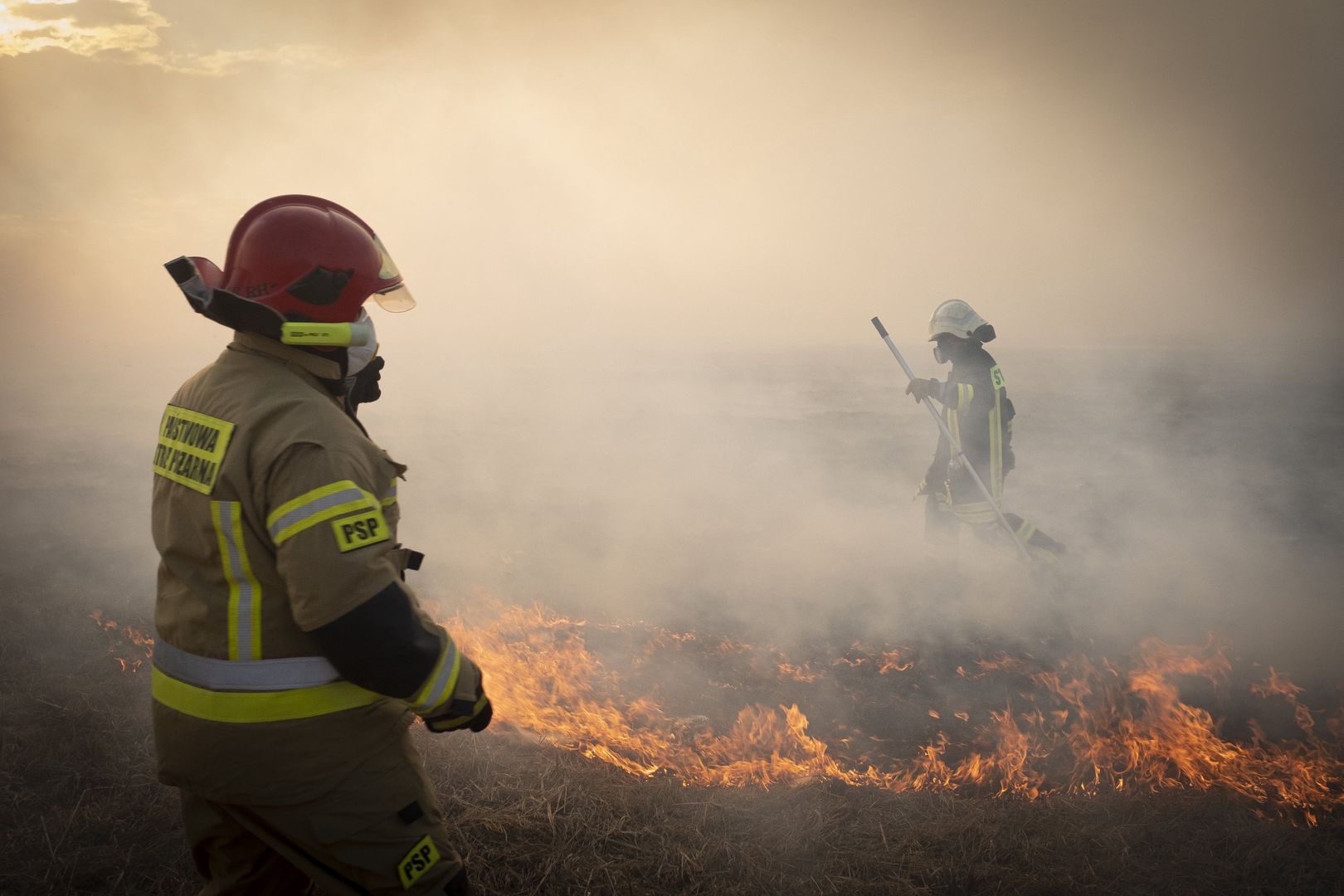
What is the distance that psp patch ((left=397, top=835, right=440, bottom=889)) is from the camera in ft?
5.82

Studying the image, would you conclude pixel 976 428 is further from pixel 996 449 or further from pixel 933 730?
pixel 933 730

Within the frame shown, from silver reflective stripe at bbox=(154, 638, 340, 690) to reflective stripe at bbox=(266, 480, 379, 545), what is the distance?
0.32 metres

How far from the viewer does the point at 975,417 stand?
6.02 metres

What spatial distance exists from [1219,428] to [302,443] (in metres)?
20.2

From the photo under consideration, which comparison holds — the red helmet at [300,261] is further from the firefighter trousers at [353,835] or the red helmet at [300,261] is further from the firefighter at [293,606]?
the firefighter trousers at [353,835]

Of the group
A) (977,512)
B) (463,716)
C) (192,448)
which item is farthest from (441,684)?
(977,512)

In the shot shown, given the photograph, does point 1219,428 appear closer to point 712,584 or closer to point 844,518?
point 844,518

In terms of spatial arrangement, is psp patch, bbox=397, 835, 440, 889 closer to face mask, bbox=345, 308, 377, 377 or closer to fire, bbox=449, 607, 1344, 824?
face mask, bbox=345, 308, 377, 377

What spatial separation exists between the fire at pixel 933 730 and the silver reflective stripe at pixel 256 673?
8.31 ft

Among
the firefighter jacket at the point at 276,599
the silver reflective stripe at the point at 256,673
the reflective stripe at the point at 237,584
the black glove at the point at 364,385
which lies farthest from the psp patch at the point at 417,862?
the black glove at the point at 364,385

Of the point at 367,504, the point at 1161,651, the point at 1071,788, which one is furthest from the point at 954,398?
the point at 367,504

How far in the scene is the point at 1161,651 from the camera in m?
5.27

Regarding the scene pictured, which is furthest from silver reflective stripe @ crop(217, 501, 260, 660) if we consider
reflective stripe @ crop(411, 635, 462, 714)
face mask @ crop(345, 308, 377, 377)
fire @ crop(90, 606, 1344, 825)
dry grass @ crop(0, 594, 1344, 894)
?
fire @ crop(90, 606, 1344, 825)

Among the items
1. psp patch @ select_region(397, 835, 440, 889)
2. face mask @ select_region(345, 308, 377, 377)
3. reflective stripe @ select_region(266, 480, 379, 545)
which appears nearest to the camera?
reflective stripe @ select_region(266, 480, 379, 545)
